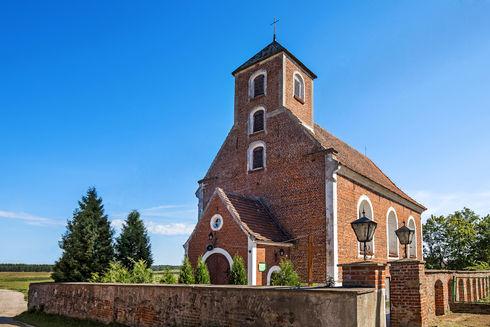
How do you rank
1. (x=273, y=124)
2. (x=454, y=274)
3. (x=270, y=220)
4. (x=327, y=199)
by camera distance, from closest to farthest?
(x=454, y=274)
(x=327, y=199)
(x=270, y=220)
(x=273, y=124)

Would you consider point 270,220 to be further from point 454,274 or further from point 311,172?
point 454,274

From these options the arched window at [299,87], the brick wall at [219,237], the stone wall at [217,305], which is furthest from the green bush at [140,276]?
the arched window at [299,87]

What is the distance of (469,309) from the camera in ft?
48.0

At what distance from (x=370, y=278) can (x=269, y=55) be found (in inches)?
626

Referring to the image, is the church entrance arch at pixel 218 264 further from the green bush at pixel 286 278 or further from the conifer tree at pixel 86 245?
the conifer tree at pixel 86 245

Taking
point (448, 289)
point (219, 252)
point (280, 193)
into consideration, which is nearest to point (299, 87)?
point (280, 193)

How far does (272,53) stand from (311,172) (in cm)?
702

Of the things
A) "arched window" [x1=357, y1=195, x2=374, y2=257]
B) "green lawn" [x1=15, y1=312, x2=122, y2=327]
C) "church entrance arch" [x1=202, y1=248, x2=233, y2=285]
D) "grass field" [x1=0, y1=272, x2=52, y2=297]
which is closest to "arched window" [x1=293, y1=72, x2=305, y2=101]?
"arched window" [x1=357, y1=195, x2=374, y2=257]

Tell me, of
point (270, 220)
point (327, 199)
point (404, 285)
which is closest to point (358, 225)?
point (404, 285)

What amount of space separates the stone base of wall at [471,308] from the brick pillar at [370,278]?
30.4ft

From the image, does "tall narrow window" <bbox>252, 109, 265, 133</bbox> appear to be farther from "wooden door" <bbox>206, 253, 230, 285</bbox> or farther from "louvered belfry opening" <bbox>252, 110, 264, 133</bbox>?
"wooden door" <bbox>206, 253, 230, 285</bbox>

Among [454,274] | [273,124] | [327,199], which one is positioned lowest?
[454,274]

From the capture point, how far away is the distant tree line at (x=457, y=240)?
123 ft

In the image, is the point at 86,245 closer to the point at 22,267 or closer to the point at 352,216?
the point at 352,216
